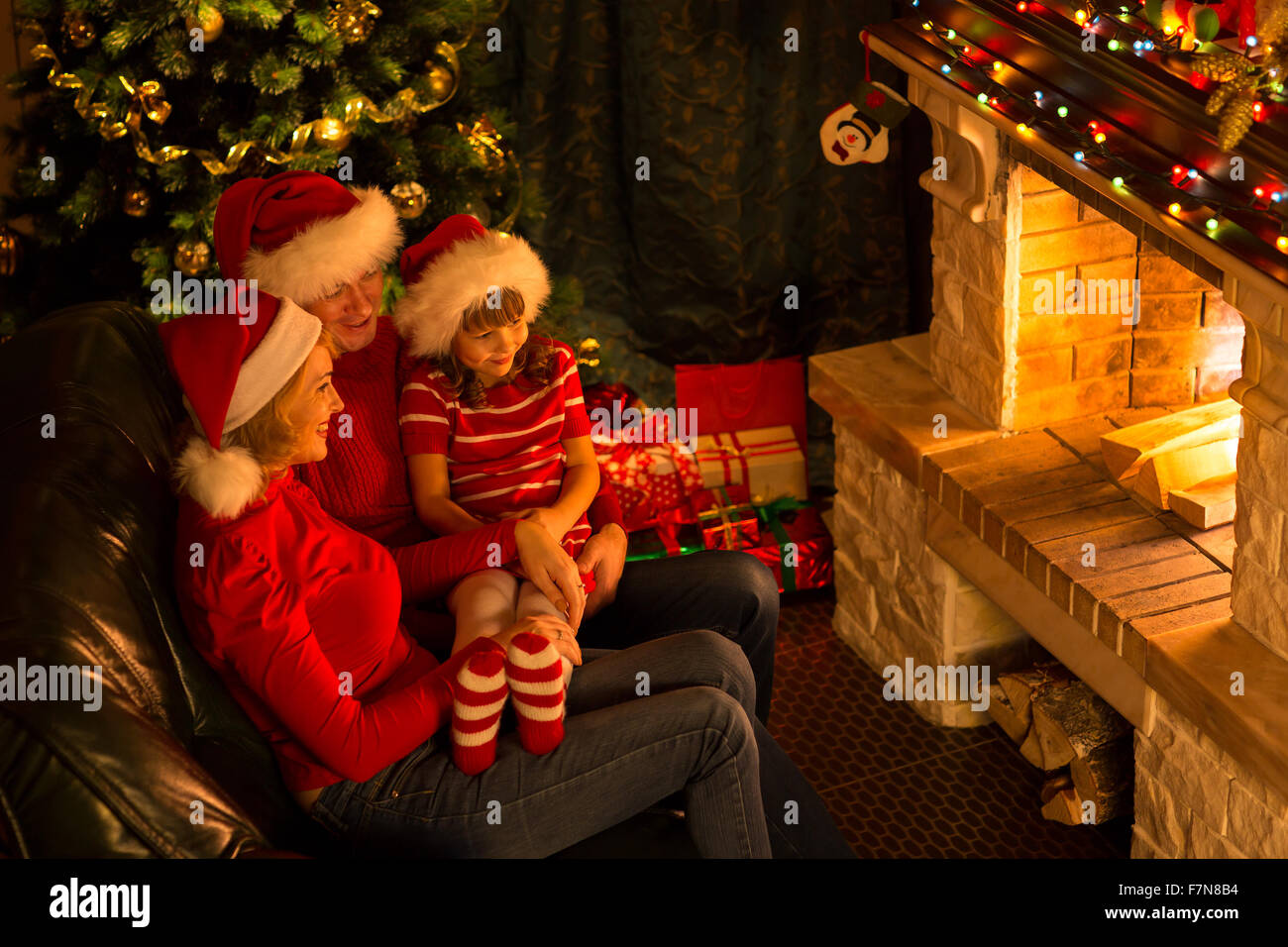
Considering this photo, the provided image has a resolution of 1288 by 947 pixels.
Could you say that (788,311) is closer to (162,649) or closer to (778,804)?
(778,804)

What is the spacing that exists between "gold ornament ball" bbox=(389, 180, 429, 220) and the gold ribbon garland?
146mm

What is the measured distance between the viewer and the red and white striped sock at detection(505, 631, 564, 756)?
5.97 feet

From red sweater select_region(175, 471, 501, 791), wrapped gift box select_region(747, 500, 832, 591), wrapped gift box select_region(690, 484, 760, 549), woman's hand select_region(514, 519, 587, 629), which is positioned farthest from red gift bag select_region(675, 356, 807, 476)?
red sweater select_region(175, 471, 501, 791)

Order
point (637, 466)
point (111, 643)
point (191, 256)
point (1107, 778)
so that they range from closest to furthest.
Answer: point (111, 643), point (1107, 778), point (191, 256), point (637, 466)

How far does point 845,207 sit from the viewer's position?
153 inches

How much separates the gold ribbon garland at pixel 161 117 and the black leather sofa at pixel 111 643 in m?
0.70

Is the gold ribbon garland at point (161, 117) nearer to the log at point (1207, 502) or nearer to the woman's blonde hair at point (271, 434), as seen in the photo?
the woman's blonde hair at point (271, 434)

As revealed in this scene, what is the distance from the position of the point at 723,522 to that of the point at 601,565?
1268mm

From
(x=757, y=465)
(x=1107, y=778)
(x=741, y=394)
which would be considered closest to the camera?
(x=1107, y=778)

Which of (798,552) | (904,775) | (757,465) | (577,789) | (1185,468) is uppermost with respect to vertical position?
(1185,468)

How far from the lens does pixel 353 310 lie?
2215 millimetres

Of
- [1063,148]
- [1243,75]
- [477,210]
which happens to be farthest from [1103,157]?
[477,210]

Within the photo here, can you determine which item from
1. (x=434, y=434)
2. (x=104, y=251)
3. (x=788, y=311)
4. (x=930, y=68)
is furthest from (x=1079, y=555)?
(x=104, y=251)

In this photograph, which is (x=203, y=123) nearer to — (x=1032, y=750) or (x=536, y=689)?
(x=536, y=689)
